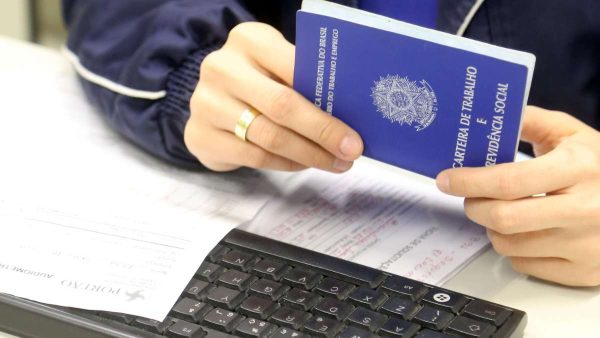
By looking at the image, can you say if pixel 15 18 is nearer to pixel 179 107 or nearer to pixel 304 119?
pixel 179 107

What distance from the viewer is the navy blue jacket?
88 cm

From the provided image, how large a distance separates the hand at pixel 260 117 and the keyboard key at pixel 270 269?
115mm

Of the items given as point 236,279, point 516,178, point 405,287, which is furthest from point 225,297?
point 516,178

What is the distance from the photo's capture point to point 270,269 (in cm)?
66

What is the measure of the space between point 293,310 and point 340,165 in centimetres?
20

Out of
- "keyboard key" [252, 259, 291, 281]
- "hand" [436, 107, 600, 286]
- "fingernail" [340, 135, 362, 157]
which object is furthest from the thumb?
"keyboard key" [252, 259, 291, 281]

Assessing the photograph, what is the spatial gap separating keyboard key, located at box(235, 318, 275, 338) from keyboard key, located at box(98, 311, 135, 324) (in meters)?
0.07

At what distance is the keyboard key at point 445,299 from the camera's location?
61 centimetres

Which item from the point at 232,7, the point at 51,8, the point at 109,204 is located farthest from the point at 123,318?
the point at 51,8

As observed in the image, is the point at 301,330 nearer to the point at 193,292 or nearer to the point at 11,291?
the point at 193,292

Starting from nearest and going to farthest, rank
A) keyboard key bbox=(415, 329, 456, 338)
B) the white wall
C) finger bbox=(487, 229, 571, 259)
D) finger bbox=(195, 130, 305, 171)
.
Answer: keyboard key bbox=(415, 329, 456, 338) < finger bbox=(487, 229, 571, 259) < finger bbox=(195, 130, 305, 171) < the white wall

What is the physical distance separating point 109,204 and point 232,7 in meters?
0.26

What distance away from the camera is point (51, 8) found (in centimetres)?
181

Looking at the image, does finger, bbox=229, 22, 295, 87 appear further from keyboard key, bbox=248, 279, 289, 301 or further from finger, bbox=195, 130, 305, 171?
keyboard key, bbox=248, 279, 289, 301
